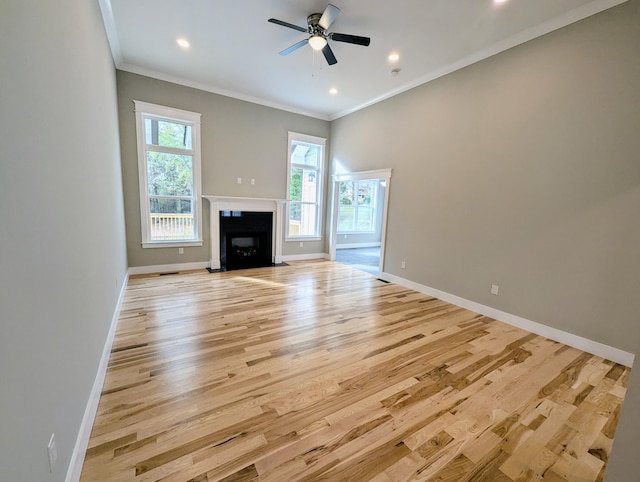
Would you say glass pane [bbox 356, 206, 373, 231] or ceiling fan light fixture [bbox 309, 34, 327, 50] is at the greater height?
ceiling fan light fixture [bbox 309, 34, 327, 50]

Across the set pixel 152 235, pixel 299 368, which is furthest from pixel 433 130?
pixel 152 235

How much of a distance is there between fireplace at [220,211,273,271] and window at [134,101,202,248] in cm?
51

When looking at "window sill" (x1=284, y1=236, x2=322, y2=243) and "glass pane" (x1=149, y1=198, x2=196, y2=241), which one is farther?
"window sill" (x1=284, y1=236, x2=322, y2=243)

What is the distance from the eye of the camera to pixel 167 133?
4.69 meters

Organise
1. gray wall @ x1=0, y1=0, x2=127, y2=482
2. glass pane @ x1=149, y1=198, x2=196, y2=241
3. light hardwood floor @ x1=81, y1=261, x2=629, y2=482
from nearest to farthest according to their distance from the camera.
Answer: gray wall @ x1=0, y1=0, x2=127, y2=482
light hardwood floor @ x1=81, y1=261, x2=629, y2=482
glass pane @ x1=149, y1=198, x2=196, y2=241

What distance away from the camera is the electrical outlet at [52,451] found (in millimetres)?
1032

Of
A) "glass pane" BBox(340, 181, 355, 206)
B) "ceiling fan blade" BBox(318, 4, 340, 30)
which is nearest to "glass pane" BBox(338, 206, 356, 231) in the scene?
"glass pane" BBox(340, 181, 355, 206)

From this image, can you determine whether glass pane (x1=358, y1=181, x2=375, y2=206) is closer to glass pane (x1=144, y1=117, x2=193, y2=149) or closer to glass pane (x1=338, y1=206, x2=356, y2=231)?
glass pane (x1=338, y1=206, x2=356, y2=231)

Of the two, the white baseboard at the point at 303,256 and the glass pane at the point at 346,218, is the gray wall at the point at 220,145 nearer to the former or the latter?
the white baseboard at the point at 303,256

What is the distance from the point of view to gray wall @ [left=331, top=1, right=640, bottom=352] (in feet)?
8.20

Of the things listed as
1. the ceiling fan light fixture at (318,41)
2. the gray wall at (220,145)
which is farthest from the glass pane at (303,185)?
the ceiling fan light fixture at (318,41)

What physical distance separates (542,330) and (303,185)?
16.4 ft

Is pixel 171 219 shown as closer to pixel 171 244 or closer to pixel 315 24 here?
pixel 171 244

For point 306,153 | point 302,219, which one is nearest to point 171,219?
point 302,219
